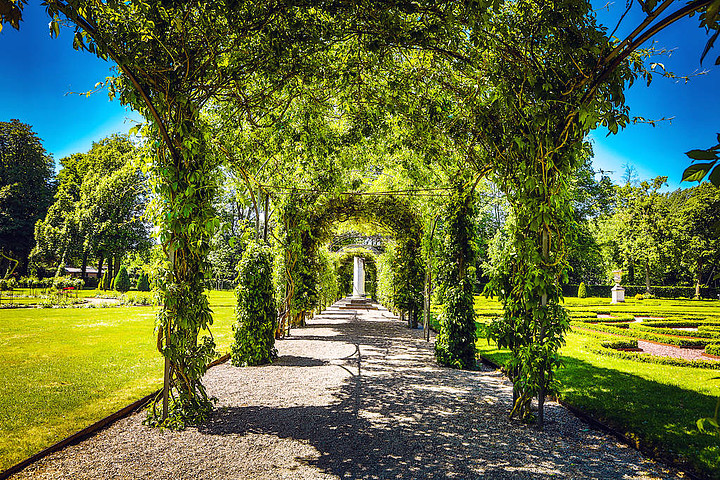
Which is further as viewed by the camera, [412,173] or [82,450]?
[412,173]

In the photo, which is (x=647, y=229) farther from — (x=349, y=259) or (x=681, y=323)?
(x=349, y=259)

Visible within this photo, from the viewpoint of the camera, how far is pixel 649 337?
10.1 metres

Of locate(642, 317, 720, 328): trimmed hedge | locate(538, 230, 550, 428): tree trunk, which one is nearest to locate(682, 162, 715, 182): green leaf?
locate(538, 230, 550, 428): tree trunk

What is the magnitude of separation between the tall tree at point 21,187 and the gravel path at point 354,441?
122 ft

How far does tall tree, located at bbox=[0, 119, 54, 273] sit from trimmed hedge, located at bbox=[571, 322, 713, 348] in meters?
40.5

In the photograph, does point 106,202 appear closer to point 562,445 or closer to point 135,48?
point 135,48

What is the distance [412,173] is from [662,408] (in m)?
5.92

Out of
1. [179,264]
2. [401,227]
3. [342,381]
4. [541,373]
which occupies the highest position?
[401,227]

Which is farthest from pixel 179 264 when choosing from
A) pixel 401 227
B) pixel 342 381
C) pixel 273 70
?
pixel 401 227

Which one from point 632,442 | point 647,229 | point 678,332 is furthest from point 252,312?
point 647,229

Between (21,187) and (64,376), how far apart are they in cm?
3686

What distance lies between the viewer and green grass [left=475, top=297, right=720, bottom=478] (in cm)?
356

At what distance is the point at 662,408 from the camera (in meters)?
4.55

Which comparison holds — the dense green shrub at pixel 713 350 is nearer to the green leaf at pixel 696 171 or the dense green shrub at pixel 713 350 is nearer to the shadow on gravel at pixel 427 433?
the shadow on gravel at pixel 427 433
